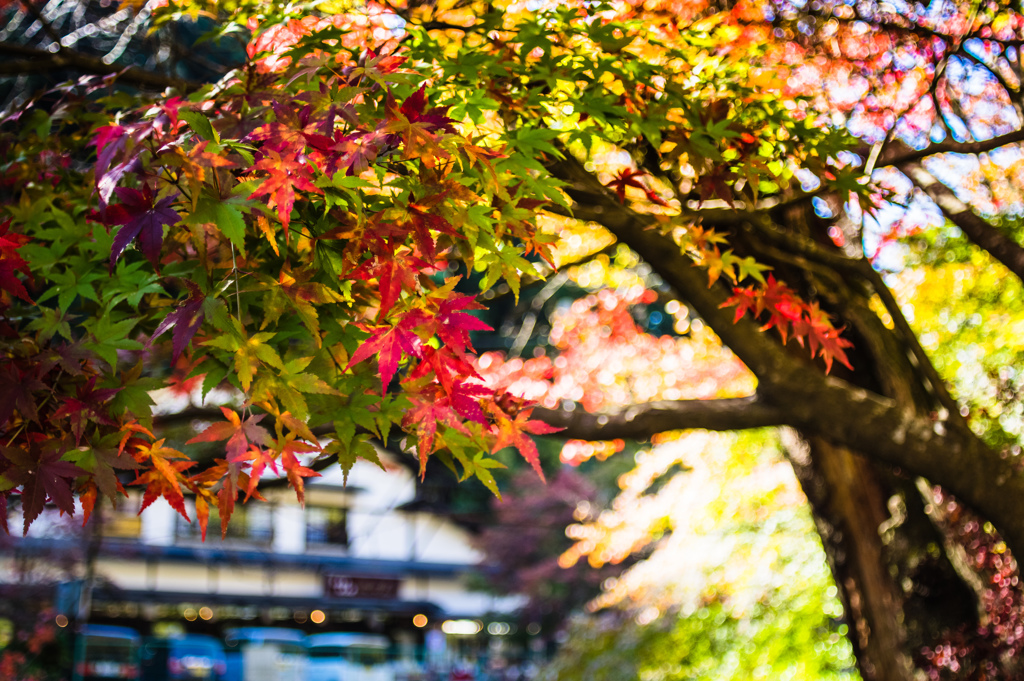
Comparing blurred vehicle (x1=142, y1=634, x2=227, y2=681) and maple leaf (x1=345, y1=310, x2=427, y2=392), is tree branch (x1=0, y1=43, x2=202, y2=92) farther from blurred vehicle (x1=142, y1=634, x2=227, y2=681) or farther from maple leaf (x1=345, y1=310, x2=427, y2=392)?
blurred vehicle (x1=142, y1=634, x2=227, y2=681)

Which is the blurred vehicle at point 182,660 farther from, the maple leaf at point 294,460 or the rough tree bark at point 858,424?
the maple leaf at point 294,460

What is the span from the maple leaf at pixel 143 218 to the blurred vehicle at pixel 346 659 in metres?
19.3

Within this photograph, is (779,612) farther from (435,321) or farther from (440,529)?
(440,529)

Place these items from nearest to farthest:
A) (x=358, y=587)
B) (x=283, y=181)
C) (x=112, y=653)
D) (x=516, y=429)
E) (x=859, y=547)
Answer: (x=283, y=181) < (x=516, y=429) < (x=859, y=547) < (x=112, y=653) < (x=358, y=587)

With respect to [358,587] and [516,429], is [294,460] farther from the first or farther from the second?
[358,587]

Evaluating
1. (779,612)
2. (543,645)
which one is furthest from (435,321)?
(543,645)

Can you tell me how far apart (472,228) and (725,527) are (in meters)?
8.84

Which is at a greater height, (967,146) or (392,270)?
(967,146)

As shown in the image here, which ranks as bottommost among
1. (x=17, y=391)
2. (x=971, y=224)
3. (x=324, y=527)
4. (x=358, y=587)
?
(x=17, y=391)

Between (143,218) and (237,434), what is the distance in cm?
51

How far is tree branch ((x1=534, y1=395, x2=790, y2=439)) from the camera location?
13.5 feet

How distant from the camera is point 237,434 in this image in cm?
174

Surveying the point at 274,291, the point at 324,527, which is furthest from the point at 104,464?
the point at 324,527

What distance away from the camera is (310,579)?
21266mm
